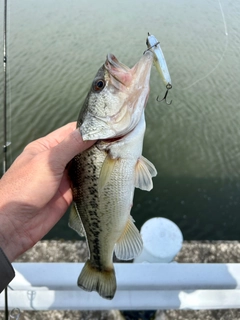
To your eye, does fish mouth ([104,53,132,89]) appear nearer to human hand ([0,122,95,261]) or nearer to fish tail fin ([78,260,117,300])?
human hand ([0,122,95,261])

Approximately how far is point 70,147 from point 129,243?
76cm

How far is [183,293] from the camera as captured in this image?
2188mm

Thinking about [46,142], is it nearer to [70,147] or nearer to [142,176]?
[70,147]

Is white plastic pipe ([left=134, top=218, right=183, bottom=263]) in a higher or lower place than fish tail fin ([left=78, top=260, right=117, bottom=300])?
lower

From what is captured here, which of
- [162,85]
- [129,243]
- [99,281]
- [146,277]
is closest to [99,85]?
[129,243]

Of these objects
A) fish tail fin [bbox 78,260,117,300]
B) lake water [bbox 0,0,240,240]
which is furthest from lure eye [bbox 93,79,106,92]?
lake water [bbox 0,0,240,240]

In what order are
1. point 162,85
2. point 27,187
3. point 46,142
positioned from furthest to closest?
point 162,85 → point 46,142 → point 27,187

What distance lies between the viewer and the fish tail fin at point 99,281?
1.90 m

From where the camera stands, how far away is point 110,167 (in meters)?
1.77

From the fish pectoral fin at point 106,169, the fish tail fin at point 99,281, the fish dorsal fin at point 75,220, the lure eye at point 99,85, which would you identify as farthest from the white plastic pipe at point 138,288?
the lure eye at point 99,85

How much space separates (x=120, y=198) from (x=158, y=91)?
17.3 feet

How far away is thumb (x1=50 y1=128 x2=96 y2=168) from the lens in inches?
68.3

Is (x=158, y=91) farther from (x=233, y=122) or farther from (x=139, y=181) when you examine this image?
(x=139, y=181)

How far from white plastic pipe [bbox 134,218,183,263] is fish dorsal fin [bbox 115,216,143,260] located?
486mm
